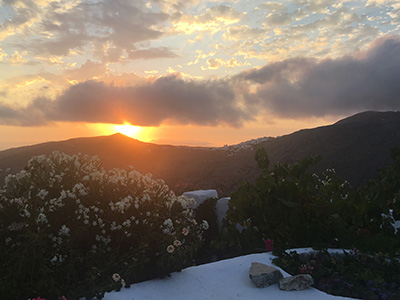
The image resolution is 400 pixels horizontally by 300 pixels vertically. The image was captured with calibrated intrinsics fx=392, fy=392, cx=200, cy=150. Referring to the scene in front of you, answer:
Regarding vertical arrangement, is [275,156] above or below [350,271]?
above

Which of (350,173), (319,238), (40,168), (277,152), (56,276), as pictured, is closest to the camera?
(56,276)

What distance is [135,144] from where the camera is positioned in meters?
35.8

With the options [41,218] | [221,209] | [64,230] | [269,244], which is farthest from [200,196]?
[41,218]

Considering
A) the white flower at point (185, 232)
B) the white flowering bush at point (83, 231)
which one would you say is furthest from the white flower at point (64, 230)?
the white flower at point (185, 232)

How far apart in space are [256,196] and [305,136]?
21517 mm

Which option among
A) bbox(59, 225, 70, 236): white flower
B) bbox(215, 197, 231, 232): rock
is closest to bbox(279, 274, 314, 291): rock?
bbox(59, 225, 70, 236): white flower

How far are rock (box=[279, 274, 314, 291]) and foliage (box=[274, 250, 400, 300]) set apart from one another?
0.30 metres

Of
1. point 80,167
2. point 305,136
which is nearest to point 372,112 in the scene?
point 305,136

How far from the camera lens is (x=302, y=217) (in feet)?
21.9

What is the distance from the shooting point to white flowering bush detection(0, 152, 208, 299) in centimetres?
470

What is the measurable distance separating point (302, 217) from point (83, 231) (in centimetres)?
360

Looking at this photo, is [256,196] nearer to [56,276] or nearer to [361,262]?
[361,262]

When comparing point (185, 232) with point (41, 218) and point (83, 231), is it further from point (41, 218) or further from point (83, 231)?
point (41, 218)

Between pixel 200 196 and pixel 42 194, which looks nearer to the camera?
pixel 42 194
